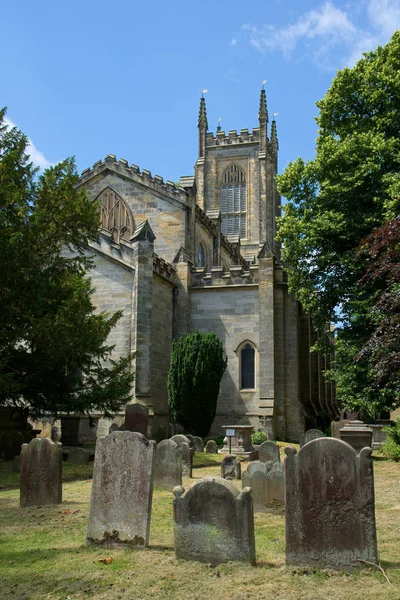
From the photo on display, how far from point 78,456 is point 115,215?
16780 millimetres

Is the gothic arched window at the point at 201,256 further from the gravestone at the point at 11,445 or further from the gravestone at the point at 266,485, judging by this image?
the gravestone at the point at 266,485

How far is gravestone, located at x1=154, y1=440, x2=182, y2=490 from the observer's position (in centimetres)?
1169

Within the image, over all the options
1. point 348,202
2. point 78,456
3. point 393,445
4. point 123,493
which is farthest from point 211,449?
point 123,493

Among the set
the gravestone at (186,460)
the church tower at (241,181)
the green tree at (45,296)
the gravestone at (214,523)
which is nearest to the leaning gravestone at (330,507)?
the gravestone at (214,523)

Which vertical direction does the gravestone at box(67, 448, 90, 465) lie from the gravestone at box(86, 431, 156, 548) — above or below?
below

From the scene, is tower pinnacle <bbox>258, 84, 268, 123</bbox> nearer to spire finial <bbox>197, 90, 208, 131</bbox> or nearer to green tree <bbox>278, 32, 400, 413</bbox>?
spire finial <bbox>197, 90, 208, 131</bbox>

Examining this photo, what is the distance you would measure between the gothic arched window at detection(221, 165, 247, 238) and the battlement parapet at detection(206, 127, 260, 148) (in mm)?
2795

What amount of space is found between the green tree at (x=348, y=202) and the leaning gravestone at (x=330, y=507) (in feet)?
45.5

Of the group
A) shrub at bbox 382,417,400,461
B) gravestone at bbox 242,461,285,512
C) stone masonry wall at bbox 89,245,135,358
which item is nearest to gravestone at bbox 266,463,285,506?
gravestone at bbox 242,461,285,512

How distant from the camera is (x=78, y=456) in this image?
54.2 ft

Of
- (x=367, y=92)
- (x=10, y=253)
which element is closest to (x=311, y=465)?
(x=10, y=253)

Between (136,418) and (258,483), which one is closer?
(258,483)

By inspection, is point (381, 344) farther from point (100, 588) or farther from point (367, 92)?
point (367, 92)

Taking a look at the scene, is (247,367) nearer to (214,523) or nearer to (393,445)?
(393,445)
